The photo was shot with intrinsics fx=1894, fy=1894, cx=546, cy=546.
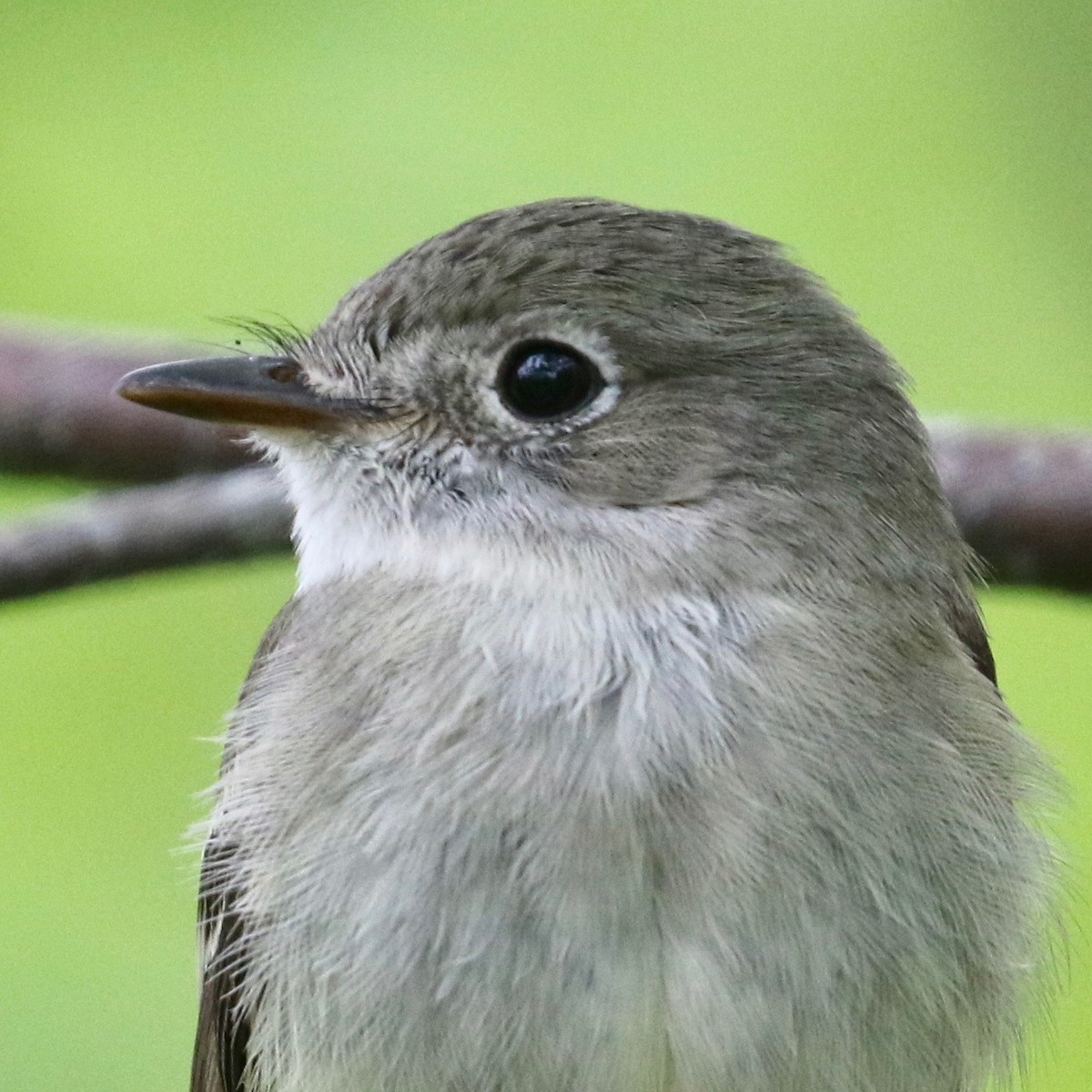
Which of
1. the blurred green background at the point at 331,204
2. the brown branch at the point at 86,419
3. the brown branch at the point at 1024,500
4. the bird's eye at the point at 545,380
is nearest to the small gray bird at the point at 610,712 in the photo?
the bird's eye at the point at 545,380

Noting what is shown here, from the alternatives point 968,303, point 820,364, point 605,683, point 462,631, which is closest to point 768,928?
point 605,683

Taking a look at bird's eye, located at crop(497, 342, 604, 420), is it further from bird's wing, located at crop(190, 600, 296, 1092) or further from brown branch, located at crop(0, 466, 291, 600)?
brown branch, located at crop(0, 466, 291, 600)

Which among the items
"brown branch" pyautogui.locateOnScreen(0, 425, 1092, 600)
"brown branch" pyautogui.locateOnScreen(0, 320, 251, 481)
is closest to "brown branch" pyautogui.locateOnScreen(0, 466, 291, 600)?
"brown branch" pyautogui.locateOnScreen(0, 425, 1092, 600)

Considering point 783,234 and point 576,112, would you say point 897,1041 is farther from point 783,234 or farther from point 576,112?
point 576,112

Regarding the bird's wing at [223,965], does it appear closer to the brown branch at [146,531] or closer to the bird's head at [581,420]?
the brown branch at [146,531]

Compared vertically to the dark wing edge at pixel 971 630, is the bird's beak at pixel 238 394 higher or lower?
higher
